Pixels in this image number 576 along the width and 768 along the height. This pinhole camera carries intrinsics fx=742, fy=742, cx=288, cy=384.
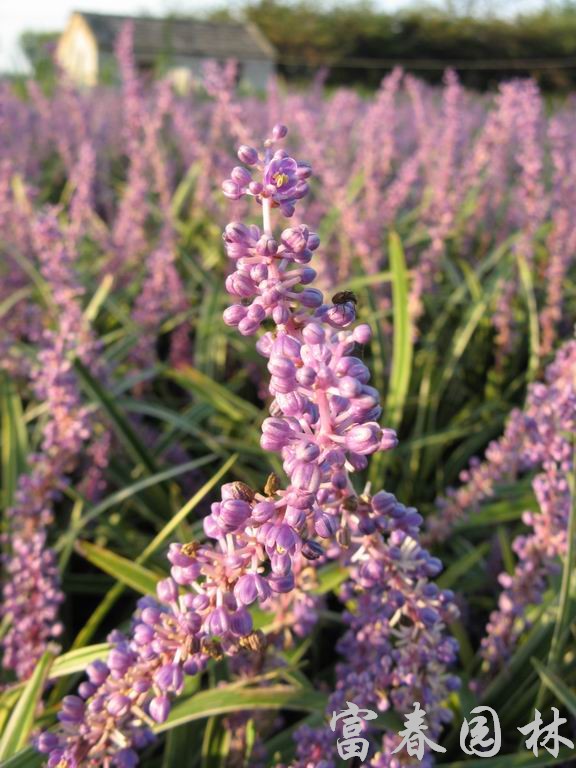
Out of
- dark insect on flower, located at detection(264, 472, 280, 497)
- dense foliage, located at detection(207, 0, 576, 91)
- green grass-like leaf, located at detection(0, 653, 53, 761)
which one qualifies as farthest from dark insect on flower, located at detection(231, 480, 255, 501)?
dense foliage, located at detection(207, 0, 576, 91)

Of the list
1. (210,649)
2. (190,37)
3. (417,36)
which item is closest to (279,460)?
(210,649)

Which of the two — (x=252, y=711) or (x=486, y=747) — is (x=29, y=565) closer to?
(x=252, y=711)

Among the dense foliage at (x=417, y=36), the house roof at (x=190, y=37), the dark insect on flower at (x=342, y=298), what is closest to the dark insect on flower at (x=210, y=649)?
the dark insect on flower at (x=342, y=298)

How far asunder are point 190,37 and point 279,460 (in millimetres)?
55099

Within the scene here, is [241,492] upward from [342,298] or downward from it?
downward

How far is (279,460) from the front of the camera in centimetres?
313

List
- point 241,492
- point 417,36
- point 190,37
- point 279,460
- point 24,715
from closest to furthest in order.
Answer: point 241,492
point 24,715
point 279,460
point 190,37
point 417,36

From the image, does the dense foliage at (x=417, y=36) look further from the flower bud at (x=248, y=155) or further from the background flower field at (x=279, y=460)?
the flower bud at (x=248, y=155)

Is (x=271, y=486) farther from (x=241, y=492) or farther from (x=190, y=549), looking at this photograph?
(x=190, y=549)

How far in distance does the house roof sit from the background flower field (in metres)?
45.3

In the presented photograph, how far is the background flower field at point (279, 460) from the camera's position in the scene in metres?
1.88

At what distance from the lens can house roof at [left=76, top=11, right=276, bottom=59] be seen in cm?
4775

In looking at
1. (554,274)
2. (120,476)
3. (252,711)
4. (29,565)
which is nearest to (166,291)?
(120,476)

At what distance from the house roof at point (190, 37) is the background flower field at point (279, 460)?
149ft
